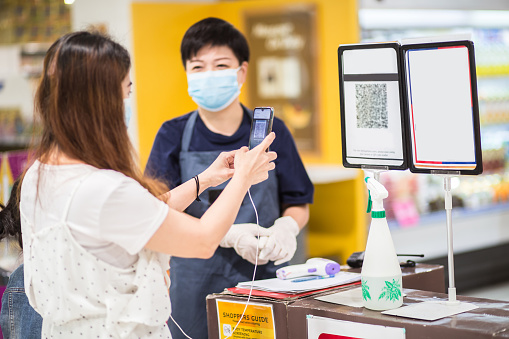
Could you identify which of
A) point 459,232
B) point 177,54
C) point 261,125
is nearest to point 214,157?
point 261,125

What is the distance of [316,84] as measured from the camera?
5.88 metres

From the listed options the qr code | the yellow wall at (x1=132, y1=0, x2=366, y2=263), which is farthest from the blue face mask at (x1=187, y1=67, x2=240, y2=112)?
the yellow wall at (x1=132, y1=0, x2=366, y2=263)

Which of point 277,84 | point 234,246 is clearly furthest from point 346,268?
point 277,84

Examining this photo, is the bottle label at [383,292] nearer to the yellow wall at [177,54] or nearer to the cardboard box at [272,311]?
the cardboard box at [272,311]

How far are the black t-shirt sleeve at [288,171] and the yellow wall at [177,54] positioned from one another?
9.31 ft

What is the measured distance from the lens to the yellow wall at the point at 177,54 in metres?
5.71

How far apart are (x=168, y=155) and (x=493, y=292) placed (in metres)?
4.28

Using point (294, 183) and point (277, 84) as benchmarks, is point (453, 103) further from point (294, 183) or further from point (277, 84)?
point (277, 84)

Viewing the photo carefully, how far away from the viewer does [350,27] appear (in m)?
5.53

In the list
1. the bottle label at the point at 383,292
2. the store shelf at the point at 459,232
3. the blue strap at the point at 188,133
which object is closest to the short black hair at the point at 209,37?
the blue strap at the point at 188,133

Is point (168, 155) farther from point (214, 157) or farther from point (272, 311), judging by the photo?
point (272, 311)

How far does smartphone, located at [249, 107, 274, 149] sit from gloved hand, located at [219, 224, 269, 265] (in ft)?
1.75

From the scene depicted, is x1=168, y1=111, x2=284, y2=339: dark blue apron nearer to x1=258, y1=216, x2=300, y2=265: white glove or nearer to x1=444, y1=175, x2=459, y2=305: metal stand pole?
x1=258, y1=216, x2=300, y2=265: white glove

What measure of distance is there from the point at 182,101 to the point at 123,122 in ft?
14.9
